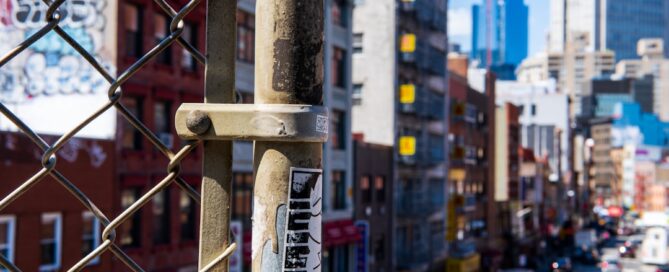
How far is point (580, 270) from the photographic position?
80188mm

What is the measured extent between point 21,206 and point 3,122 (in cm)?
205

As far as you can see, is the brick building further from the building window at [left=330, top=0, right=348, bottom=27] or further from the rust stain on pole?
the rust stain on pole

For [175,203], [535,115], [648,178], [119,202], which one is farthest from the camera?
[648,178]

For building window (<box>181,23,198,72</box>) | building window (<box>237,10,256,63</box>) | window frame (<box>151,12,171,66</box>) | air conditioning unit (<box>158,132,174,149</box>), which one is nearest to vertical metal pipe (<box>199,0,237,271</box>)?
window frame (<box>151,12,171,66</box>)

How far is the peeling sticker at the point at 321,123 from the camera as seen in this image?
2.07 m

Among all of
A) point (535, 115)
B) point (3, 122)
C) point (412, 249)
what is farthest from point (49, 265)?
point (535, 115)

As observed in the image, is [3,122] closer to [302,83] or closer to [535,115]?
[302,83]

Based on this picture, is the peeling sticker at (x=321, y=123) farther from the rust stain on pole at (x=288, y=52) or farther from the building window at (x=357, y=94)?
the building window at (x=357, y=94)

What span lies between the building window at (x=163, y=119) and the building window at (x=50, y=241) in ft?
14.6

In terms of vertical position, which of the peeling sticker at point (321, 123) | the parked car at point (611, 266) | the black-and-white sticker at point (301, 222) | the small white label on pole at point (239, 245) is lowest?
the parked car at point (611, 266)

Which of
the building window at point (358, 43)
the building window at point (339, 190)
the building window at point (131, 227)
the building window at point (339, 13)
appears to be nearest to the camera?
the building window at point (131, 227)

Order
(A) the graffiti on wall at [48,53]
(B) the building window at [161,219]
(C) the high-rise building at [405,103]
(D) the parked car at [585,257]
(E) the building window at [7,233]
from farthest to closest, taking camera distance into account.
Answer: (D) the parked car at [585,257], (C) the high-rise building at [405,103], (B) the building window at [161,219], (A) the graffiti on wall at [48,53], (E) the building window at [7,233]

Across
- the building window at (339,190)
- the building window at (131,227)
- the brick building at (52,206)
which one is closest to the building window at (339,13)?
the building window at (339,190)

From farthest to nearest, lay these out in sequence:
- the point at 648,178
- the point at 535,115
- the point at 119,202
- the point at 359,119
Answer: the point at 648,178 → the point at 535,115 → the point at 359,119 → the point at 119,202
